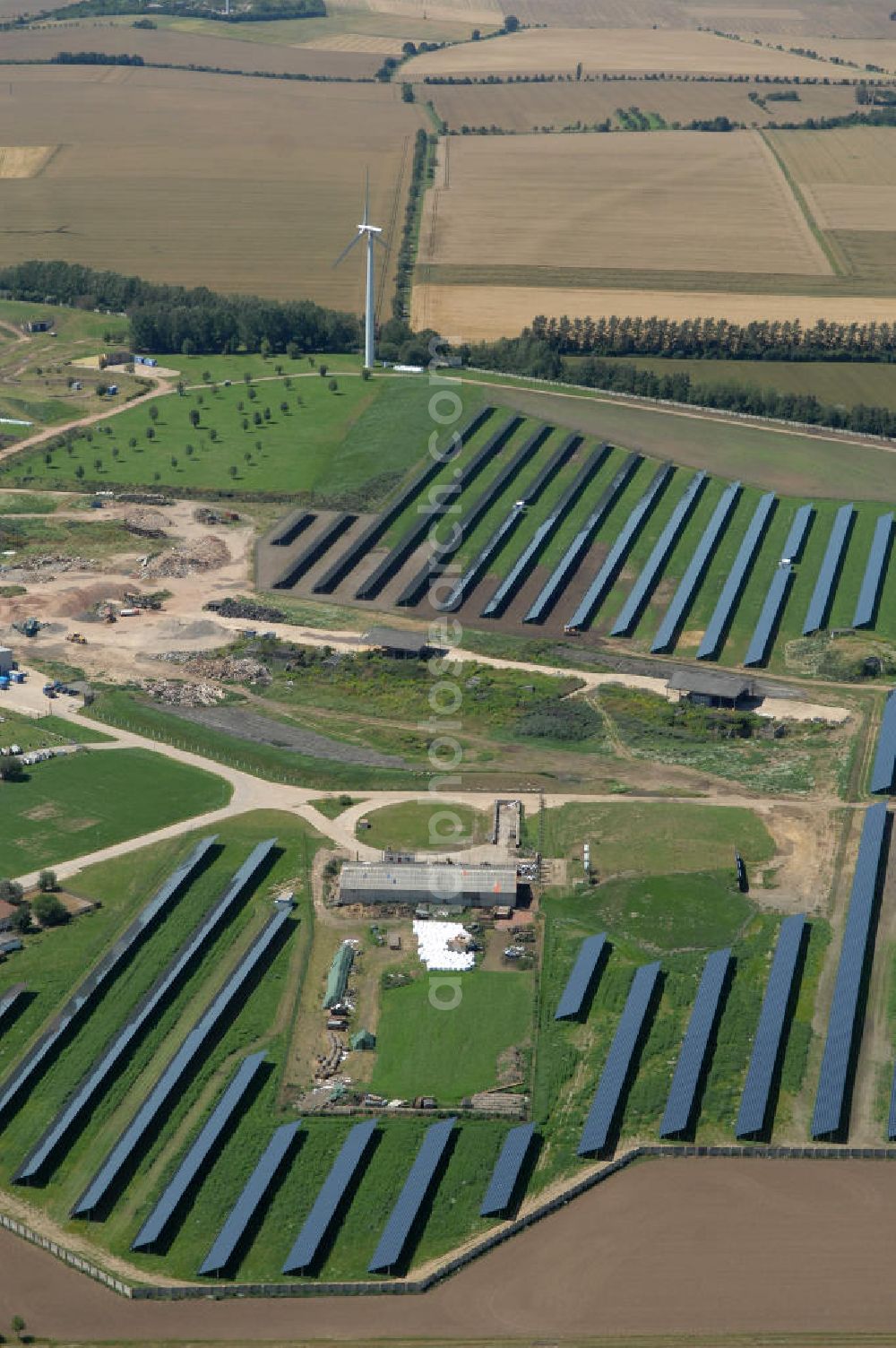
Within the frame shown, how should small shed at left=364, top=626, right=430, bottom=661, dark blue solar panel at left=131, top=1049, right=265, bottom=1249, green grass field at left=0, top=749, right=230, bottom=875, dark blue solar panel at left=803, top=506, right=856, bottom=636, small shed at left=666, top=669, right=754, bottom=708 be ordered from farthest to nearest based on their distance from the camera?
dark blue solar panel at left=803, top=506, right=856, bottom=636
small shed at left=364, top=626, right=430, bottom=661
small shed at left=666, top=669, right=754, bottom=708
green grass field at left=0, top=749, right=230, bottom=875
dark blue solar panel at left=131, top=1049, right=265, bottom=1249

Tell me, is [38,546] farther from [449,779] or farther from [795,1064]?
[795,1064]

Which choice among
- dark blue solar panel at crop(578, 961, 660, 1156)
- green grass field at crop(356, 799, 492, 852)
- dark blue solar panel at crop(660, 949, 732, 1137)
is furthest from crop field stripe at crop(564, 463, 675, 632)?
dark blue solar panel at crop(578, 961, 660, 1156)

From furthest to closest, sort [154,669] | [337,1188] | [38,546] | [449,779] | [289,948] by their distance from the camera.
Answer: [38,546], [154,669], [449,779], [289,948], [337,1188]

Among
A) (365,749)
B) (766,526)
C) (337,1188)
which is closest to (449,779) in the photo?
(365,749)

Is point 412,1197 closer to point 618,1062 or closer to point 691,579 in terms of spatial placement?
point 618,1062

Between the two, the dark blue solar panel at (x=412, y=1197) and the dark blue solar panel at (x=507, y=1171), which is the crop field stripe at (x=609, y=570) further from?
the dark blue solar panel at (x=412, y=1197)

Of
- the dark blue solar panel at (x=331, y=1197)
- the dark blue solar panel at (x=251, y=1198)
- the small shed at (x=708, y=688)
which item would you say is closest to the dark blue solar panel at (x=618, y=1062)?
the dark blue solar panel at (x=331, y=1197)

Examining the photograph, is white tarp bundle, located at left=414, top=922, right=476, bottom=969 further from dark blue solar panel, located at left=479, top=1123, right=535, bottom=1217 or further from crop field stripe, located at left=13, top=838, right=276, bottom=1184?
dark blue solar panel, located at left=479, top=1123, right=535, bottom=1217
